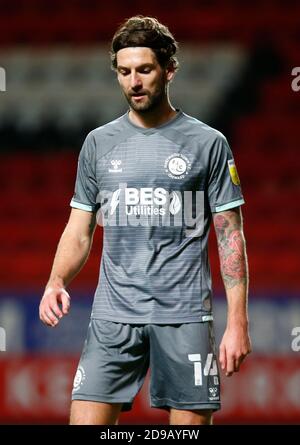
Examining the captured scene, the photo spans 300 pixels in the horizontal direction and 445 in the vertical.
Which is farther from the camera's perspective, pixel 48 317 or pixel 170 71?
pixel 170 71

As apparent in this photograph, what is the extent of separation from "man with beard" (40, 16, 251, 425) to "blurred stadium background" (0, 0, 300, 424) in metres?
3.51

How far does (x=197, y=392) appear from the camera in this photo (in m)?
3.37

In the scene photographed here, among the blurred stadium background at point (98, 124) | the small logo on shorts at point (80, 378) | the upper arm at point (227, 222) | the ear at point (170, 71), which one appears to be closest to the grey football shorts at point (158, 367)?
the small logo on shorts at point (80, 378)

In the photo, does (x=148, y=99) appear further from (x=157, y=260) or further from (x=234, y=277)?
(x=234, y=277)

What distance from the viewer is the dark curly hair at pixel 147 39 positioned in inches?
134

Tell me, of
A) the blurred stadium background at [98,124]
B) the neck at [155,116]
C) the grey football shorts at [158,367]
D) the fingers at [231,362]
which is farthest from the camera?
the blurred stadium background at [98,124]

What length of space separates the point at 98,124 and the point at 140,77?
18.7ft

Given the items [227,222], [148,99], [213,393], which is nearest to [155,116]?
[148,99]

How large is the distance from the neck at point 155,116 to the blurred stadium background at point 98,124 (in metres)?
3.55

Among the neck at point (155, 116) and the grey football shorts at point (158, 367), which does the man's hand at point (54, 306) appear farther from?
the neck at point (155, 116)

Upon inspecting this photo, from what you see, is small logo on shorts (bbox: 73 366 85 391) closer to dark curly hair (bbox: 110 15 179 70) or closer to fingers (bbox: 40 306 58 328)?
fingers (bbox: 40 306 58 328)

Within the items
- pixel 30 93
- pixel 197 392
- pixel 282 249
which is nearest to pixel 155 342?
pixel 197 392

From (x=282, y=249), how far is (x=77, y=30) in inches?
113

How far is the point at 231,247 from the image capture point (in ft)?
11.3
